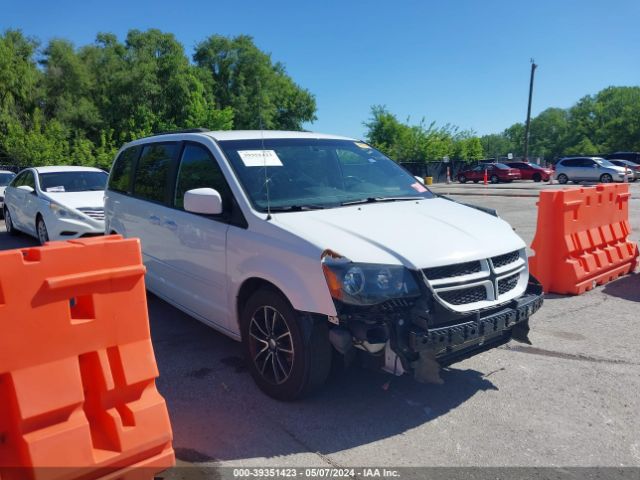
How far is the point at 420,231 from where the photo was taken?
3.62m

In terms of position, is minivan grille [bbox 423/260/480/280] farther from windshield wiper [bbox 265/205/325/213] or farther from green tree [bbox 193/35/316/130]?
green tree [bbox 193/35/316/130]

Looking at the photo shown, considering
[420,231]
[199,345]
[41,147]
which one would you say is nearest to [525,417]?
[420,231]

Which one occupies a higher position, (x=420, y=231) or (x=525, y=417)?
(x=420, y=231)

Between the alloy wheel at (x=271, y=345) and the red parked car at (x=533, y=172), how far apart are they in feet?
122

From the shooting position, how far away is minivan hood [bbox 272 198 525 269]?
10.8 ft

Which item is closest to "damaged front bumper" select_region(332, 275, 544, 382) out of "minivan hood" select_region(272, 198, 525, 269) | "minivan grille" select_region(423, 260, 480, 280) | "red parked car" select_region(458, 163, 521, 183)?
"minivan grille" select_region(423, 260, 480, 280)

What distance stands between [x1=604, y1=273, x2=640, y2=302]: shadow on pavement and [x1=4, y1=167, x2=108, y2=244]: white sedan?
7.33 metres

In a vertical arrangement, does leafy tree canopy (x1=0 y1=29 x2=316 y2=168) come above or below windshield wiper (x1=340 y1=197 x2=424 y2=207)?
above

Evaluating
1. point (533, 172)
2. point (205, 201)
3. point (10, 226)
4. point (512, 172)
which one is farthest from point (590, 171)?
point (205, 201)

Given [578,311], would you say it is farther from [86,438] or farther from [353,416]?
[86,438]

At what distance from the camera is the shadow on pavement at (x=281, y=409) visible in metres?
3.22

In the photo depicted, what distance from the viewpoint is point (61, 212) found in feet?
29.8

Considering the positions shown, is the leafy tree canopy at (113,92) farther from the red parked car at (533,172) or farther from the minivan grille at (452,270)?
the minivan grille at (452,270)

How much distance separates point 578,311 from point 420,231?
311 cm
